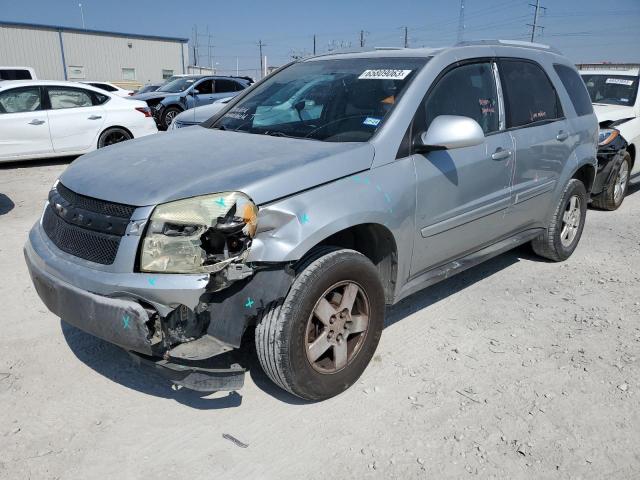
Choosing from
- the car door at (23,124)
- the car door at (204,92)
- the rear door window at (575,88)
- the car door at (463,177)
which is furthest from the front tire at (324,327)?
the car door at (204,92)

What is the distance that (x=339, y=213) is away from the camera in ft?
8.83

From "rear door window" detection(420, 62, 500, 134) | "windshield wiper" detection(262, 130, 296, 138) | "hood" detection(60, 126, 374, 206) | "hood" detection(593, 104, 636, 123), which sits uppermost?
"rear door window" detection(420, 62, 500, 134)

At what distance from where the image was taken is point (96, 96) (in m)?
9.89

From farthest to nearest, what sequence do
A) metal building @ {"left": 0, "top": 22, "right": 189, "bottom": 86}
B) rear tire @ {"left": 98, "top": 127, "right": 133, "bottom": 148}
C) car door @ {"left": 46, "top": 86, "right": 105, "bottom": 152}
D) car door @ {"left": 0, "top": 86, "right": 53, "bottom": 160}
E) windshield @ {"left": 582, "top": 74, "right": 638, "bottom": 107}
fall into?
metal building @ {"left": 0, "top": 22, "right": 189, "bottom": 86} → rear tire @ {"left": 98, "top": 127, "right": 133, "bottom": 148} → car door @ {"left": 46, "top": 86, "right": 105, "bottom": 152} → car door @ {"left": 0, "top": 86, "right": 53, "bottom": 160} → windshield @ {"left": 582, "top": 74, "right": 638, "bottom": 107}

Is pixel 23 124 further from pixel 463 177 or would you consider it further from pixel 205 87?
pixel 463 177

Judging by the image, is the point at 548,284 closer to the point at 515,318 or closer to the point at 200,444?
the point at 515,318

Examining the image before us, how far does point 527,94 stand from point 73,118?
26.3ft

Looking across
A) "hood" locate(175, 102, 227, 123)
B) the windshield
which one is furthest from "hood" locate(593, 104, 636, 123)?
"hood" locate(175, 102, 227, 123)

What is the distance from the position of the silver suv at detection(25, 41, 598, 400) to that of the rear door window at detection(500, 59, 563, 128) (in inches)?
0.8

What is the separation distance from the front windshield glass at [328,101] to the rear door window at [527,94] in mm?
914

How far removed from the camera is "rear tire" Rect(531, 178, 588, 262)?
185 inches

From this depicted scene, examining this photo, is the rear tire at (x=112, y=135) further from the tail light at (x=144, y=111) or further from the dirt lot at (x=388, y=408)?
the dirt lot at (x=388, y=408)

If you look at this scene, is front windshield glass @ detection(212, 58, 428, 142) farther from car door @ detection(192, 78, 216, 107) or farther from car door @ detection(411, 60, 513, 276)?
car door @ detection(192, 78, 216, 107)

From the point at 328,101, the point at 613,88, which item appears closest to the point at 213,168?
the point at 328,101
